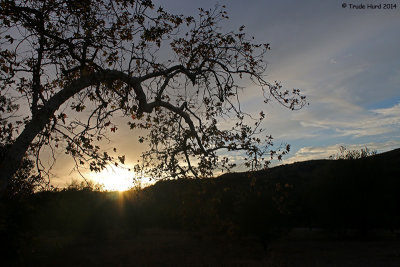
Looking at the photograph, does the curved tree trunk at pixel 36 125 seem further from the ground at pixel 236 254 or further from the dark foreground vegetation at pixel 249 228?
the ground at pixel 236 254

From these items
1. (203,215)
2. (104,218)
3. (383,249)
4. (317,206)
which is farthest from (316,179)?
(203,215)

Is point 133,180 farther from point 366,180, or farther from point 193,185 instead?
point 366,180

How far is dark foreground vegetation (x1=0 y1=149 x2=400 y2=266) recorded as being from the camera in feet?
75.4

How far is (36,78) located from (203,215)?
4.39 meters

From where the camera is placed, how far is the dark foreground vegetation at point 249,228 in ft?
75.4

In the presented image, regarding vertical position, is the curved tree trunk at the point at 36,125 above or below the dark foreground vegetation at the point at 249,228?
above

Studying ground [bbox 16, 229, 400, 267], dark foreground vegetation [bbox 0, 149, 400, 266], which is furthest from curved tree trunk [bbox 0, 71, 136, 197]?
ground [bbox 16, 229, 400, 267]

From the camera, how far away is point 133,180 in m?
8.66

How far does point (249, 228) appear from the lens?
31672 mm

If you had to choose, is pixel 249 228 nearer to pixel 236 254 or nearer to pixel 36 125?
pixel 236 254

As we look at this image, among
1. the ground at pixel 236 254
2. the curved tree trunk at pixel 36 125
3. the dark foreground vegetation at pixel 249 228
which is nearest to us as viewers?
the curved tree trunk at pixel 36 125

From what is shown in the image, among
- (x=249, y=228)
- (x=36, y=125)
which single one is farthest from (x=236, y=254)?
(x=36, y=125)

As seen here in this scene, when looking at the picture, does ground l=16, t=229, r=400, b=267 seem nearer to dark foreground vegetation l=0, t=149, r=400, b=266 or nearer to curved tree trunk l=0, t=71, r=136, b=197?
dark foreground vegetation l=0, t=149, r=400, b=266

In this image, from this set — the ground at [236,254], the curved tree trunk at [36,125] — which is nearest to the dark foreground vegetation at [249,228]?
the ground at [236,254]
